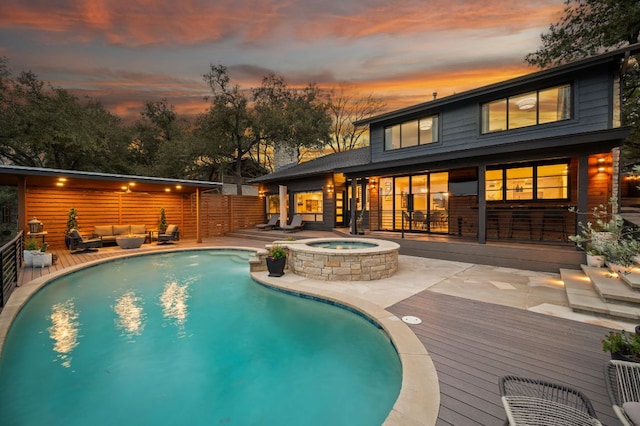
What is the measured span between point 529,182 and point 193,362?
33.0 feet

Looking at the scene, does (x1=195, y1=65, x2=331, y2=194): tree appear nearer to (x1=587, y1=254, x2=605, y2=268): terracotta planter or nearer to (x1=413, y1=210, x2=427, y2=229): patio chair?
(x1=413, y1=210, x2=427, y2=229): patio chair

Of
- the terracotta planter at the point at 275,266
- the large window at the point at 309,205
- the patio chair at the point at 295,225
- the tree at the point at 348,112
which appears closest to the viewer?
the terracotta planter at the point at 275,266

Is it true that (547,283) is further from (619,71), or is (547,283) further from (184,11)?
(184,11)

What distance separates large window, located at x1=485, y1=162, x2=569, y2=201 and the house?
1.0 inches

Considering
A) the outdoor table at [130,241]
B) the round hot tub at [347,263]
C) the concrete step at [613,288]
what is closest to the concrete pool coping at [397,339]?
the round hot tub at [347,263]

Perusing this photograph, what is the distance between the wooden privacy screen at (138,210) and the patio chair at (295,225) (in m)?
3.20

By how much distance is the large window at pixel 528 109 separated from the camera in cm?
746

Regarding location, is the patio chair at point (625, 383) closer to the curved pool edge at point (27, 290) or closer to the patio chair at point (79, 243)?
the curved pool edge at point (27, 290)

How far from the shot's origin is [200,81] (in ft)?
62.2

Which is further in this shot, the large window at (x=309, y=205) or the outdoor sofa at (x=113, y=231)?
the large window at (x=309, y=205)

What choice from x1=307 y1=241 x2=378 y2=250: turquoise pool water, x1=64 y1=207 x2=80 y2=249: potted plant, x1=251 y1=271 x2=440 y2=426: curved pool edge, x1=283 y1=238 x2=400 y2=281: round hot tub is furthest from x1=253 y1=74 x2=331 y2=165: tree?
x1=251 y1=271 x2=440 y2=426: curved pool edge

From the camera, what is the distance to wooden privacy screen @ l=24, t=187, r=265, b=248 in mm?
10484

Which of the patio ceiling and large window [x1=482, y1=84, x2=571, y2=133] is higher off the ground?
large window [x1=482, y1=84, x2=571, y2=133]

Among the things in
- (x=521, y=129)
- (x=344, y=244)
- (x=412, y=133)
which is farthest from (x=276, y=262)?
(x=521, y=129)
